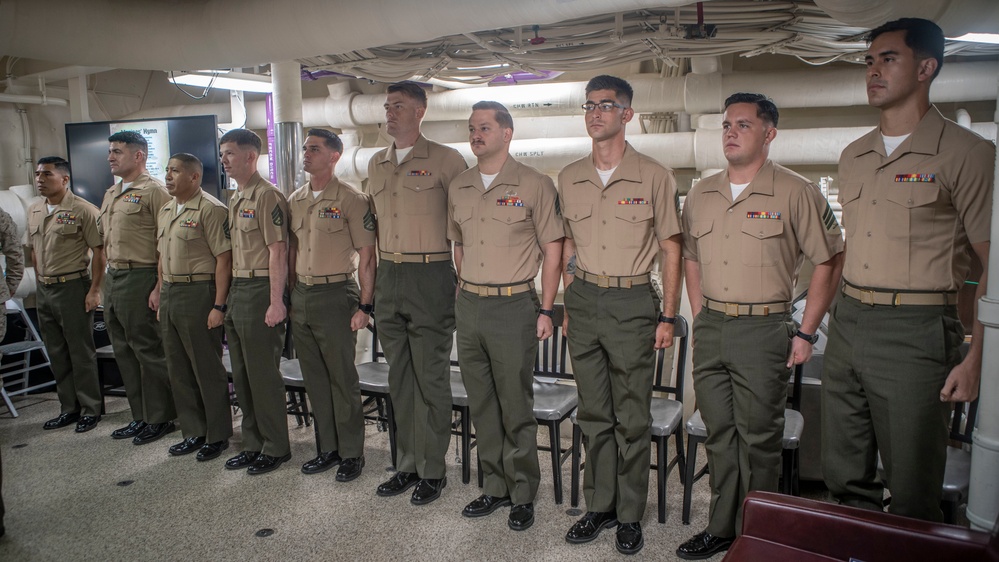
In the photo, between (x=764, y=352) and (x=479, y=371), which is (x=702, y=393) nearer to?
(x=764, y=352)

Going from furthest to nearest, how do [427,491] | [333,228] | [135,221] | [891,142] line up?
[135,221], [333,228], [427,491], [891,142]

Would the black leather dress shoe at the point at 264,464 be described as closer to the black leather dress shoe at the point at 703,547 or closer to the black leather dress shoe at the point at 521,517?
the black leather dress shoe at the point at 521,517

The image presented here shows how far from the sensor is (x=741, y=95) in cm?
263

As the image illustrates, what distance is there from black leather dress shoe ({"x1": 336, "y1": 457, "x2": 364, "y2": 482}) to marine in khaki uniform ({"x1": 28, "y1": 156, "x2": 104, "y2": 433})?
208 centimetres

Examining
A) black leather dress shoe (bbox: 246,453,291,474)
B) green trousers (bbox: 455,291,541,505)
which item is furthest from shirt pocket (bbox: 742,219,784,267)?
black leather dress shoe (bbox: 246,453,291,474)

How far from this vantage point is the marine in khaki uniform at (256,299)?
375 centimetres

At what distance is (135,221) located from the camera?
14.1 ft

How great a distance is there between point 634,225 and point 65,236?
3794 millimetres

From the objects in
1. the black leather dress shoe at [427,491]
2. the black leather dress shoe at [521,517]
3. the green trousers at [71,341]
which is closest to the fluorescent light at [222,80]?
the green trousers at [71,341]

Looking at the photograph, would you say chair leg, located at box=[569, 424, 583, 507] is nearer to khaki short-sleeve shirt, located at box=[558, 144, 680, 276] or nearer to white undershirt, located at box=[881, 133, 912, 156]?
khaki short-sleeve shirt, located at box=[558, 144, 680, 276]

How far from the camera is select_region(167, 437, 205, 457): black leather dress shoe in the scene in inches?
165

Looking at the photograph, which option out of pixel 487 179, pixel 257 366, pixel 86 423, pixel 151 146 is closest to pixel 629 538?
pixel 487 179

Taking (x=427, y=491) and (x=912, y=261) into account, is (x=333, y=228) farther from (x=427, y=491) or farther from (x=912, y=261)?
(x=912, y=261)

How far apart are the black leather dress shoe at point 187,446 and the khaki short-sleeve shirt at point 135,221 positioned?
112 cm
